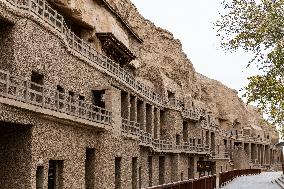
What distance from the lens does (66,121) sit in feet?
72.1

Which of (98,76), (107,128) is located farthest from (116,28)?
(107,128)

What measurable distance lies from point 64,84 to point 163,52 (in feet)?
149

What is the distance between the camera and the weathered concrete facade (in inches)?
739

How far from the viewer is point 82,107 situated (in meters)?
24.0

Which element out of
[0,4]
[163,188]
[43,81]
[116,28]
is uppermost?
[116,28]

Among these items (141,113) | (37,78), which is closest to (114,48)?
(141,113)

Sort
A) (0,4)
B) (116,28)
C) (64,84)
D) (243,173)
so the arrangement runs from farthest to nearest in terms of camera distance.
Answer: (243,173)
(116,28)
(64,84)
(0,4)

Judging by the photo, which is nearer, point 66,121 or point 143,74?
point 66,121

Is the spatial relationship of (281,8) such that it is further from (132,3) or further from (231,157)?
(231,157)

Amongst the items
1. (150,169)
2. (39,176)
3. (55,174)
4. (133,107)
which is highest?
(133,107)

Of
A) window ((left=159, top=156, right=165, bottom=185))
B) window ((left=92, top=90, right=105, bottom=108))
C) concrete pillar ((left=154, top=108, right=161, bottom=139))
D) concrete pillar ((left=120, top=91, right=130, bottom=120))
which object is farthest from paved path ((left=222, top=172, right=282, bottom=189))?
window ((left=92, top=90, right=105, bottom=108))

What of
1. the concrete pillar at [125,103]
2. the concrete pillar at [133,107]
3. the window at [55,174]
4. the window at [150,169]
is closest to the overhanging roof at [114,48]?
the concrete pillar at [133,107]

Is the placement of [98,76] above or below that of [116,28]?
below

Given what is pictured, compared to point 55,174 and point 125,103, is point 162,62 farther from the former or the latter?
point 55,174
